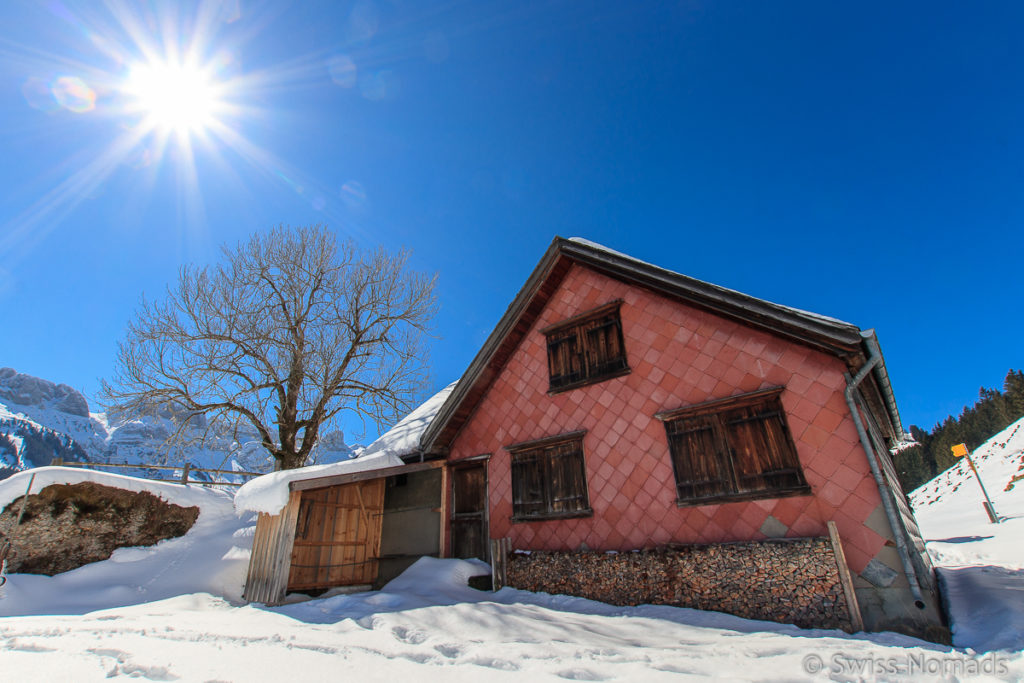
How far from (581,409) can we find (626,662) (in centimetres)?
497

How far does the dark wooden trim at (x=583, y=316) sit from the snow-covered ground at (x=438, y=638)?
4.96 metres

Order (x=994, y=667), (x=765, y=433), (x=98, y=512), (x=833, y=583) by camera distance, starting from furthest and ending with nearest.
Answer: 1. (x=98, y=512)
2. (x=765, y=433)
3. (x=833, y=583)
4. (x=994, y=667)

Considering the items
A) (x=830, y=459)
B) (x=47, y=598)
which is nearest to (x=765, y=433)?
(x=830, y=459)

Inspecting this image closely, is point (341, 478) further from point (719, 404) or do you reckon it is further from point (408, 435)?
point (719, 404)

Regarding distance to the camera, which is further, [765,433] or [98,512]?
[98,512]

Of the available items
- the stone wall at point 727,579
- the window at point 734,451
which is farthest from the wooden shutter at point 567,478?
the window at point 734,451

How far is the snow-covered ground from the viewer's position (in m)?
3.67

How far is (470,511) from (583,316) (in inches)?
192

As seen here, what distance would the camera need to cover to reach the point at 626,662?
4.02 meters

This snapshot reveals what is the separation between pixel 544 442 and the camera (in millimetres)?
8984

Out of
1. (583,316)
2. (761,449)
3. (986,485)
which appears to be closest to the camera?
(761,449)

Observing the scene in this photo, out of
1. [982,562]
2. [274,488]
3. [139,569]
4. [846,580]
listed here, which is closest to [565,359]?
[846,580]

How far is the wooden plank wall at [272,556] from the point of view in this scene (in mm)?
8547

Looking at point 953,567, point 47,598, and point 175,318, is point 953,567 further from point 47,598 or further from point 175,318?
point 175,318
